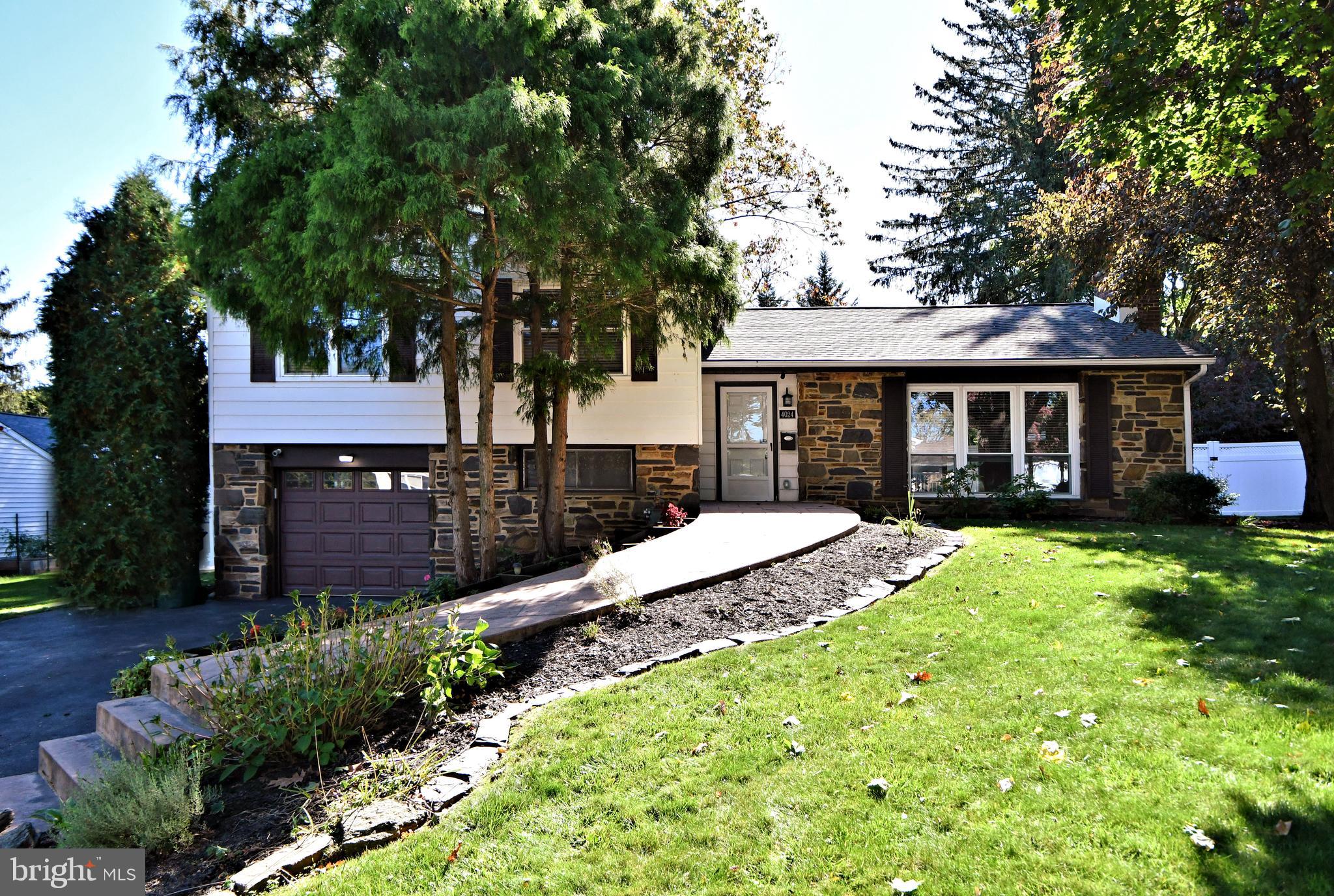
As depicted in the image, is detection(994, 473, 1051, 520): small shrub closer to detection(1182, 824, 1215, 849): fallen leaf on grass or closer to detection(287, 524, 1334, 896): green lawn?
detection(287, 524, 1334, 896): green lawn

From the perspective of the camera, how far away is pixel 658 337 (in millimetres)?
9016

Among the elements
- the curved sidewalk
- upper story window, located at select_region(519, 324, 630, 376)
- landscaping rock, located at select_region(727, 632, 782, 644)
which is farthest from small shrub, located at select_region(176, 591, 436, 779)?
upper story window, located at select_region(519, 324, 630, 376)

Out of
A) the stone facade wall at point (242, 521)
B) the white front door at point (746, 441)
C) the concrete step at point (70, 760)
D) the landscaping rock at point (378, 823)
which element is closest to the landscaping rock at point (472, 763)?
the landscaping rock at point (378, 823)

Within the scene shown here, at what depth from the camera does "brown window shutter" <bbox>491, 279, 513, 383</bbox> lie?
420 inches

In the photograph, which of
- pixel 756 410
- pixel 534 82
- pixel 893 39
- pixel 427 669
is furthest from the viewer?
pixel 893 39

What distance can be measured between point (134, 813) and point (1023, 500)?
11033 mm

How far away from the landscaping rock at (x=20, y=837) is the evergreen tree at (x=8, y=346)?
30.1 metres

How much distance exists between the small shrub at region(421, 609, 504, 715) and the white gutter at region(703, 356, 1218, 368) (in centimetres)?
791

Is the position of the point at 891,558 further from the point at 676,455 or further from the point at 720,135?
the point at 720,135

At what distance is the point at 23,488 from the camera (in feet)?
62.6

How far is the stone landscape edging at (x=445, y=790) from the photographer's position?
2746 millimetres

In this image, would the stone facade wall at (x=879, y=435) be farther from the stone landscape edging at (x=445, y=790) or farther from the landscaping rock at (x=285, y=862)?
the landscaping rock at (x=285, y=862)

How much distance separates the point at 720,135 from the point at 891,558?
505cm

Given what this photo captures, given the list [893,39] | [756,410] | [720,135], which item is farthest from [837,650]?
[893,39]
